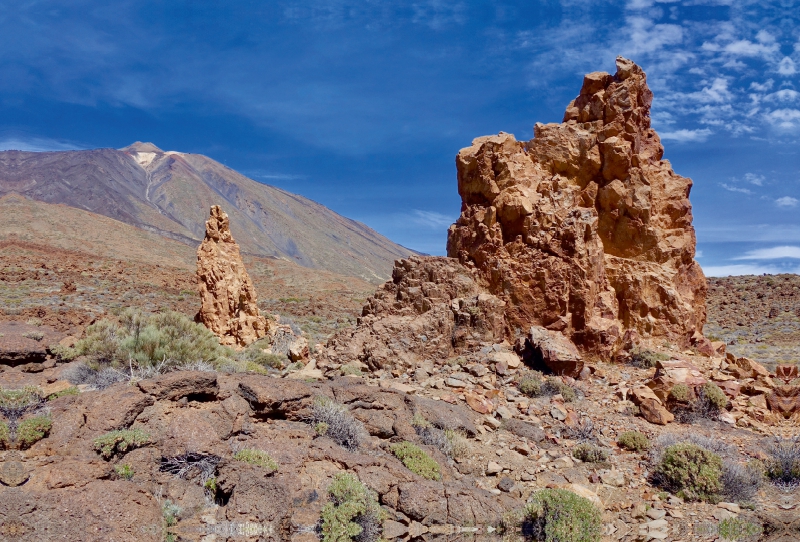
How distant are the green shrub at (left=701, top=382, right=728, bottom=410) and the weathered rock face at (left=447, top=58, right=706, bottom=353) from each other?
234cm

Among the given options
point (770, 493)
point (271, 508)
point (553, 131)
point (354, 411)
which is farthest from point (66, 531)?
point (553, 131)

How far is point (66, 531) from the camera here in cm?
371

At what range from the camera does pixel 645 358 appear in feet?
35.2

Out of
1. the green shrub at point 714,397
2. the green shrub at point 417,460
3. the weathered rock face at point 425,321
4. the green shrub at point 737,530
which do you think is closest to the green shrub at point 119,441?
the green shrub at point 417,460

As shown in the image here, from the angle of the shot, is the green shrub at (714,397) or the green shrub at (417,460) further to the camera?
the green shrub at (714,397)

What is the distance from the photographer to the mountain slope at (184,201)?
13200 centimetres

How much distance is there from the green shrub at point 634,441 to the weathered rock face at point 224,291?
9.53m

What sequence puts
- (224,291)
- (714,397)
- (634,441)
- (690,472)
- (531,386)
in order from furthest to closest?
Answer: (224,291), (531,386), (714,397), (634,441), (690,472)

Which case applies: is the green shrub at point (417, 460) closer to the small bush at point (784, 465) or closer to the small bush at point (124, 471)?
the small bush at point (124, 471)

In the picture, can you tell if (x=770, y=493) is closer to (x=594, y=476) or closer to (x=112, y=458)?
(x=594, y=476)

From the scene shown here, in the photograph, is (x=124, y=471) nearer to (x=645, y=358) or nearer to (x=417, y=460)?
(x=417, y=460)

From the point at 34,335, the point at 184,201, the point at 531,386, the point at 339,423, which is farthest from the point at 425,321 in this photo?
the point at 184,201

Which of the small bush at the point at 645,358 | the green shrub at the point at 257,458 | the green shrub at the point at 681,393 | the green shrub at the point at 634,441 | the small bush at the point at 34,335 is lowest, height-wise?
the green shrub at the point at 257,458

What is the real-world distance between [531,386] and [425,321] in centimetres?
275
